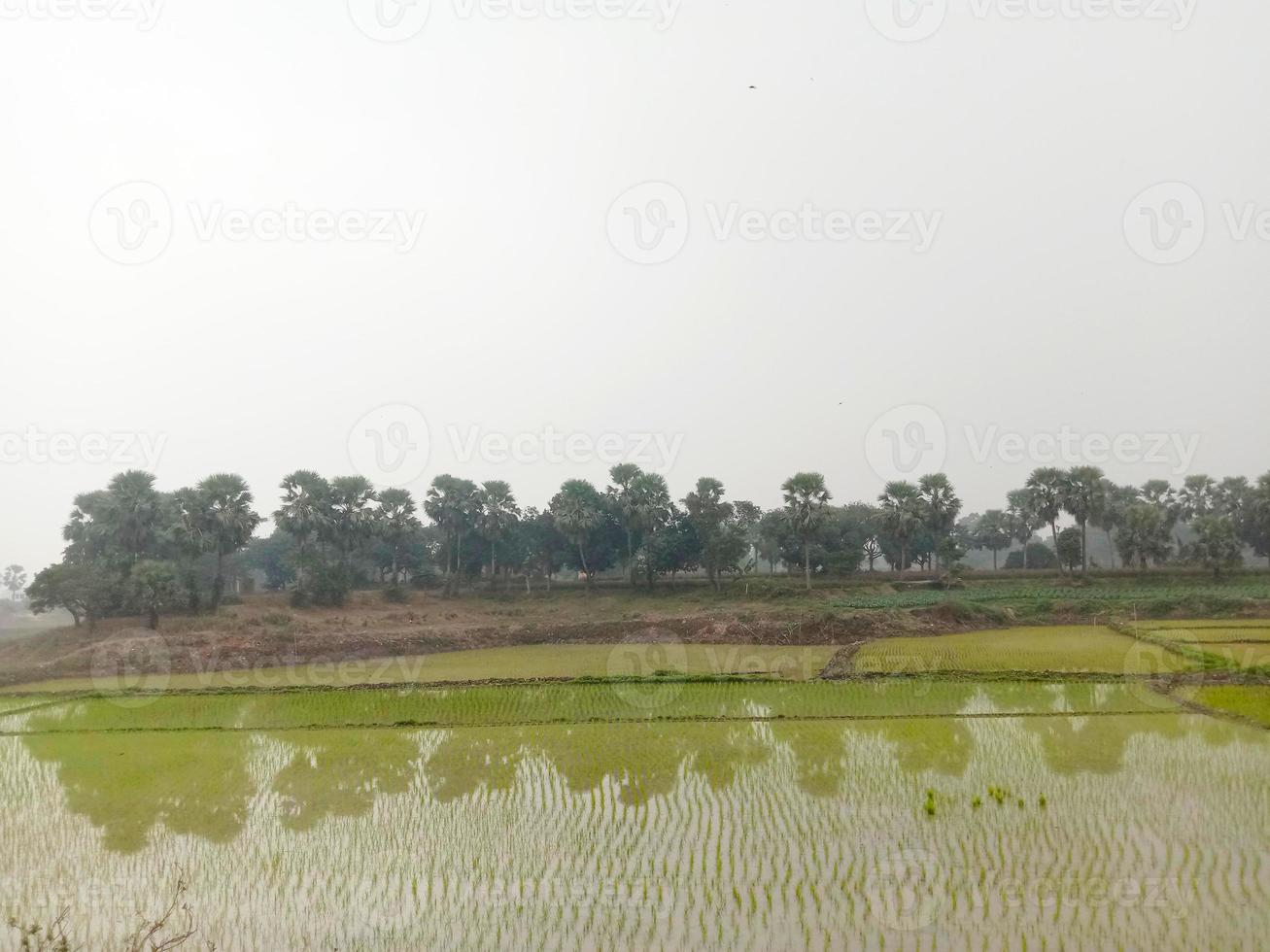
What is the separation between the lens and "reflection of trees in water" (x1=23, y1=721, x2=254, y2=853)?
12.1m

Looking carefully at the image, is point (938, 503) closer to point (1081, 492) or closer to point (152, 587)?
point (1081, 492)

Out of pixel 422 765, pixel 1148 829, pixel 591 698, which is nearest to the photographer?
pixel 1148 829

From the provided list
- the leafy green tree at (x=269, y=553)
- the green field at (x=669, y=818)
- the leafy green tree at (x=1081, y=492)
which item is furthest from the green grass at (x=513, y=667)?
the leafy green tree at (x=269, y=553)

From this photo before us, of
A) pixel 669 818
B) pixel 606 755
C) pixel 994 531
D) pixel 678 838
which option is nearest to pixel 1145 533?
pixel 994 531

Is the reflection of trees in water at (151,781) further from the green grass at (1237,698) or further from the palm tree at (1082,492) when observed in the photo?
the palm tree at (1082,492)

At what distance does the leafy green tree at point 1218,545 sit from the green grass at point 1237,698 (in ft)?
101

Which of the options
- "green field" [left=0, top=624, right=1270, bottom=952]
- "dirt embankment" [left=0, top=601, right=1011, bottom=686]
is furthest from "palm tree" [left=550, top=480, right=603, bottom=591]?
"green field" [left=0, top=624, right=1270, bottom=952]

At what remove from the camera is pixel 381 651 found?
31.4 m

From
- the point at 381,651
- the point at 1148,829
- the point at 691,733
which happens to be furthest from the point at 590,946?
the point at 381,651

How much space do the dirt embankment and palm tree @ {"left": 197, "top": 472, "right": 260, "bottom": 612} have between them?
3.34 metres

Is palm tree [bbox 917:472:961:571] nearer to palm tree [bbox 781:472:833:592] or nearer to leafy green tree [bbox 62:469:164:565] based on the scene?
palm tree [bbox 781:472:833:592]

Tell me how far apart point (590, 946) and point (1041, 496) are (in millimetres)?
47282

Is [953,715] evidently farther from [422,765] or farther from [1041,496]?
[1041,496]

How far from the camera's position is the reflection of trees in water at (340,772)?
497 inches
